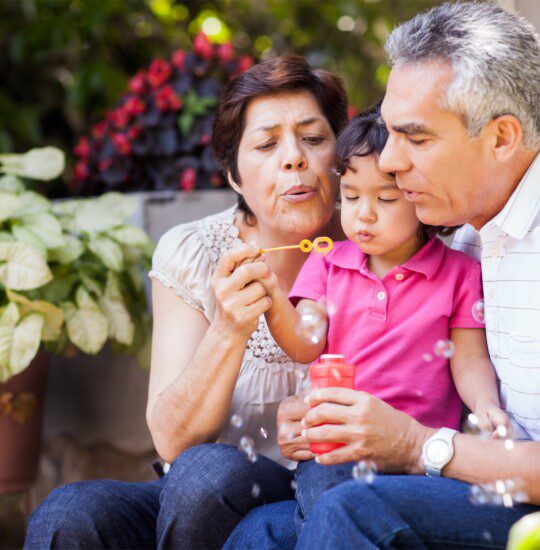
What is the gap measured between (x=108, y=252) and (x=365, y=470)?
1.32 meters

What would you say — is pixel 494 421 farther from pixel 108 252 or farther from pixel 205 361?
pixel 108 252

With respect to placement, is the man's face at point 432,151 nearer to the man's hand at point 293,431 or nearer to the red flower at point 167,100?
the man's hand at point 293,431

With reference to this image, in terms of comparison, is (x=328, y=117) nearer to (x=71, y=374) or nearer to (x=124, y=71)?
(x=71, y=374)

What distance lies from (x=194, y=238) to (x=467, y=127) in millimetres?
885

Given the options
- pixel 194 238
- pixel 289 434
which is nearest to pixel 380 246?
pixel 289 434

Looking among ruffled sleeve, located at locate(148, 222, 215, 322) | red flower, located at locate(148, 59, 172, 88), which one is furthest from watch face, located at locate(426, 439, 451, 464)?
red flower, located at locate(148, 59, 172, 88)

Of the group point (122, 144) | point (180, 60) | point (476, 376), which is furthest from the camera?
point (180, 60)

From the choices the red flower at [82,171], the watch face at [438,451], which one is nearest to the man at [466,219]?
the watch face at [438,451]

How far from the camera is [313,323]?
1874 millimetres

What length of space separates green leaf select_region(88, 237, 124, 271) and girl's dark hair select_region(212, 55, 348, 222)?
0.55m

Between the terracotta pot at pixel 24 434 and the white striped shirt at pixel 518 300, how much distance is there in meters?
1.61

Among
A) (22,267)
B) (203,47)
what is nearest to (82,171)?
(203,47)

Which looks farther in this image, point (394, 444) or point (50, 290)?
point (50, 290)

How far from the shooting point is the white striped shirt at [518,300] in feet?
5.46
